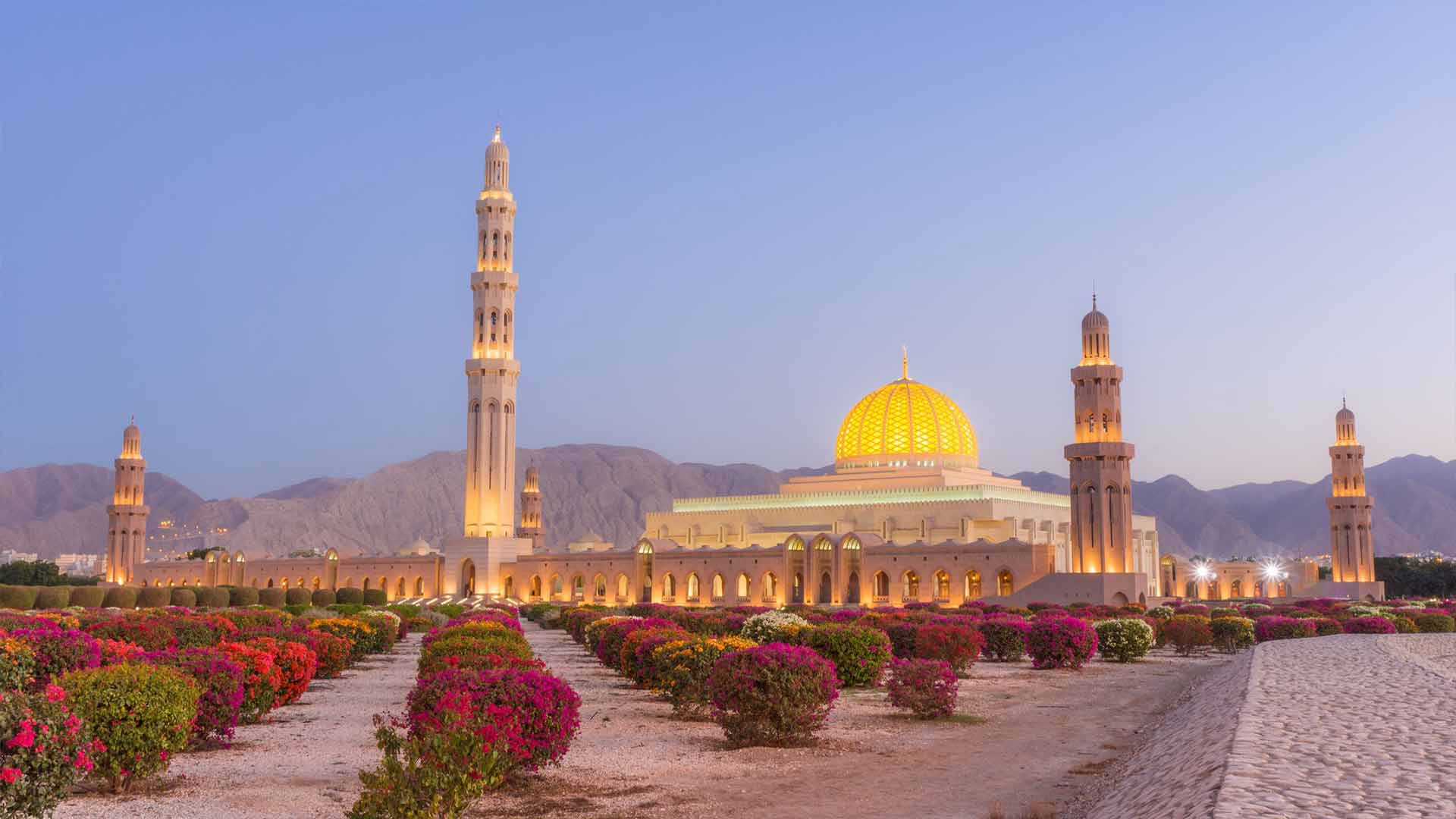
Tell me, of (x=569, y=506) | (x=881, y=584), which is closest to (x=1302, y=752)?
(x=881, y=584)

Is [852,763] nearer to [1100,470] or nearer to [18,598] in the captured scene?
[1100,470]

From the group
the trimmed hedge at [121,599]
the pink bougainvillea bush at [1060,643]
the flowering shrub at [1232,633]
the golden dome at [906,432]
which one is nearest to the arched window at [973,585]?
the golden dome at [906,432]

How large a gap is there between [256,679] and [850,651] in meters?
7.38

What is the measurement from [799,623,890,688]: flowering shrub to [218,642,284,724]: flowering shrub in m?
6.63

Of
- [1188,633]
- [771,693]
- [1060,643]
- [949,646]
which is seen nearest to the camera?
[771,693]

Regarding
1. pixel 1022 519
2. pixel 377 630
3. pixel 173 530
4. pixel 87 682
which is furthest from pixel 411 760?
pixel 173 530

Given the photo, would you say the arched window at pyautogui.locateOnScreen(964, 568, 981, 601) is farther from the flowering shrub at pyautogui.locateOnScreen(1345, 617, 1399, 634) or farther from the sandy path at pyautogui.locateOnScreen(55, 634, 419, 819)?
the sandy path at pyautogui.locateOnScreen(55, 634, 419, 819)

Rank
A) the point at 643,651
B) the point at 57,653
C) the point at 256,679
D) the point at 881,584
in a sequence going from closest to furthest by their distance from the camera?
the point at 57,653 → the point at 256,679 → the point at 643,651 → the point at 881,584

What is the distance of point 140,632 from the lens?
16297 millimetres

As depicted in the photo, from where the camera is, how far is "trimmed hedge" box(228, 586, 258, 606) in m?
44.5

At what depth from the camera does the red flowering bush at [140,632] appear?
611 inches

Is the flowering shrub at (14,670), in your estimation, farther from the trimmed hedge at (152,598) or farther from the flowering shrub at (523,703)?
the trimmed hedge at (152,598)

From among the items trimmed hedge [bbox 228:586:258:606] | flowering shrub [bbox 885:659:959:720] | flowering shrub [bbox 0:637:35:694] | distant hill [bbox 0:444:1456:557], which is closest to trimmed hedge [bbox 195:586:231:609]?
trimmed hedge [bbox 228:586:258:606]

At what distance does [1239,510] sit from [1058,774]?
536ft
